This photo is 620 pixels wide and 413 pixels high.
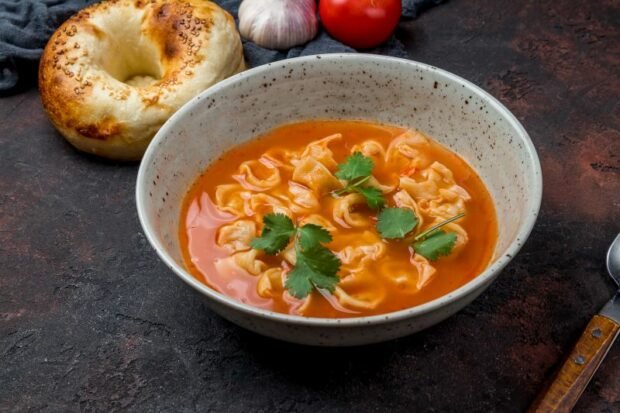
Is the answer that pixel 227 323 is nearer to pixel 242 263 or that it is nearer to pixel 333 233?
pixel 242 263

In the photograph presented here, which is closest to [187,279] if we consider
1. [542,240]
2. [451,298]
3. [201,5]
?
[451,298]

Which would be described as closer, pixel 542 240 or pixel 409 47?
pixel 542 240

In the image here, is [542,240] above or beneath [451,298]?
beneath

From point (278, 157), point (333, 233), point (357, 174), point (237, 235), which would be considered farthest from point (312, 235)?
point (278, 157)

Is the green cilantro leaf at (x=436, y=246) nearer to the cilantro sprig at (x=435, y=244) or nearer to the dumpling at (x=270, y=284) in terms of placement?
the cilantro sprig at (x=435, y=244)

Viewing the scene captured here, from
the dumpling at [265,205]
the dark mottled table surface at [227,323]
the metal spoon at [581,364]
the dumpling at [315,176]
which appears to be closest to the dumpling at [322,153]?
the dumpling at [315,176]

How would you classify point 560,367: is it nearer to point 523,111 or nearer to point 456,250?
point 456,250
